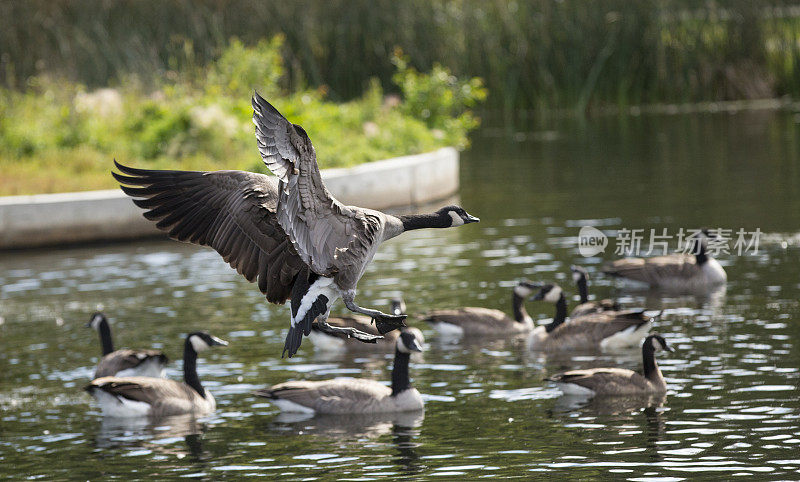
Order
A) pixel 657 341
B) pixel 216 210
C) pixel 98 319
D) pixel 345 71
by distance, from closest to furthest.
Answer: pixel 216 210
pixel 657 341
pixel 98 319
pixel 345 71

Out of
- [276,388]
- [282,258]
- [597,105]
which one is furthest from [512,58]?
[282,258]

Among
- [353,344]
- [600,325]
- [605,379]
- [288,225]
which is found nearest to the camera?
[288,225]

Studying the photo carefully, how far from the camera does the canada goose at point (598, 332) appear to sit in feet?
56.5

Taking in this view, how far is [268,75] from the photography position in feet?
120

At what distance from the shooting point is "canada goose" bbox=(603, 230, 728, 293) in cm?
2062

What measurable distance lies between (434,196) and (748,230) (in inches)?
340

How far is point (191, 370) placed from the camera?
608 inches

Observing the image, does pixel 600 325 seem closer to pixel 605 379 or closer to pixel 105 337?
pixel 605 379

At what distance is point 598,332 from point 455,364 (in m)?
1.94

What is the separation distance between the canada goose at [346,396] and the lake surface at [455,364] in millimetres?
167

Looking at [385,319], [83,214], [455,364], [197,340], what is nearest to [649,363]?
[455,364]

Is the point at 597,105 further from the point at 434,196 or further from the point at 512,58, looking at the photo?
the point at 434,196

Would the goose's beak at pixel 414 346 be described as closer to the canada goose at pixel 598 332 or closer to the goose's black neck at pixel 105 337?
the canada goose at pixel 598 332

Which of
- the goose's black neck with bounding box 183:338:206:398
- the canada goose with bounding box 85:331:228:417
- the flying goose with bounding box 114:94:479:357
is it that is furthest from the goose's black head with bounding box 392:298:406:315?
the flying goose with bounding box 114:94:479:357
